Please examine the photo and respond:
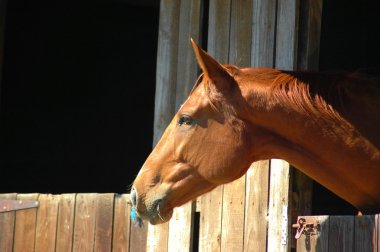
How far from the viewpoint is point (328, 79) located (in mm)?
3982

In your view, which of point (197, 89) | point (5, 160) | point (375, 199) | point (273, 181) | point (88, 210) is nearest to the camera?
point (375, 199)

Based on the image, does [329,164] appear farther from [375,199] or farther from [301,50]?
[301,50]

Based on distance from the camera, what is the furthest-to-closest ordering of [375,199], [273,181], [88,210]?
[88,210]
[273,181]
[375,199]

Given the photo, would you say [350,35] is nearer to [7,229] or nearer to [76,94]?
[76,94]

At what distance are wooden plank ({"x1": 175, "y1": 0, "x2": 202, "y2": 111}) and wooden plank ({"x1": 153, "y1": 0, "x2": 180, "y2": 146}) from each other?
42mm

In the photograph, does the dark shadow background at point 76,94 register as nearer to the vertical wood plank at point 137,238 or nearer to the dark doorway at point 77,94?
the dark doorway at point 77,94

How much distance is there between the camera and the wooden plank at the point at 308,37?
178 inches

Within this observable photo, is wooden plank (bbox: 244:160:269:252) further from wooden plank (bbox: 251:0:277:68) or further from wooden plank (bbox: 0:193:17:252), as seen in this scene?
wooden plank (bbox: 0:193:17:252)

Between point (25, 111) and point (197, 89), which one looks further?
point (25, 111)

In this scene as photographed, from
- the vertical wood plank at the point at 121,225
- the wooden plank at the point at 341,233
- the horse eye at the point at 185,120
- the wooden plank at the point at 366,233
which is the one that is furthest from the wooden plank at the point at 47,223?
the wooden plank at the point at 366,233

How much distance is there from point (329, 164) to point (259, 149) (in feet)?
1.11

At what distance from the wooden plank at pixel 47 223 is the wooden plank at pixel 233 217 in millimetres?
1309

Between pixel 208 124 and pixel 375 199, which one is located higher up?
pixel 208 124

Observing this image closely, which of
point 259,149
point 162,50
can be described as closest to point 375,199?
point 259,149
